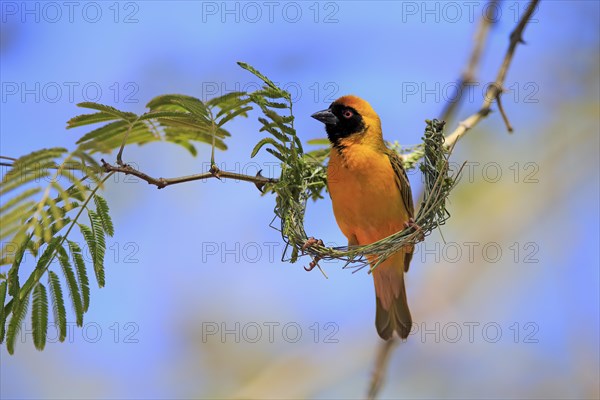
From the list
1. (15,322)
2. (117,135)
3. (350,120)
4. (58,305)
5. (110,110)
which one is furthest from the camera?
(350,120)

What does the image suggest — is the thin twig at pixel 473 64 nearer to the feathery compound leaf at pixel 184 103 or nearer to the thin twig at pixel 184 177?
the thin twig at pixel 184 177

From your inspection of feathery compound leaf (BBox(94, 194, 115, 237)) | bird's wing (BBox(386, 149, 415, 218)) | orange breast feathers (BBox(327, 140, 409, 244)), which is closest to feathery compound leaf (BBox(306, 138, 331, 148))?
orange breast feathers (BBox(327, 140, 409, 244))

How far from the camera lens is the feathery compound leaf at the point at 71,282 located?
2986 mm

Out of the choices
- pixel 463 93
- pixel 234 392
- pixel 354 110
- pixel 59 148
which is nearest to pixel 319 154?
pixel 354 110

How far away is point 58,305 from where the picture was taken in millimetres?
2961

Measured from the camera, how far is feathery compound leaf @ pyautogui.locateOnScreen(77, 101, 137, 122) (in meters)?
2.99

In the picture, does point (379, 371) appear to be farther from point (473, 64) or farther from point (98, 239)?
point (473, 64)

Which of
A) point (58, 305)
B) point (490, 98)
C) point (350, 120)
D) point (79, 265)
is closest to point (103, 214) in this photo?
point (79, 265)

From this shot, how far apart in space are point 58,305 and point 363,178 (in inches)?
73.0

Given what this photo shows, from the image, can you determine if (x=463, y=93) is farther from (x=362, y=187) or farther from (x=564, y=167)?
(x=564, y=167)

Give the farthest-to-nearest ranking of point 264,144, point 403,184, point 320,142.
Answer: point 320,142
point 403,184
point 264,144

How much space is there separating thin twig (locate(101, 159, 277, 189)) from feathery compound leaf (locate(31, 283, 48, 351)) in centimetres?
59

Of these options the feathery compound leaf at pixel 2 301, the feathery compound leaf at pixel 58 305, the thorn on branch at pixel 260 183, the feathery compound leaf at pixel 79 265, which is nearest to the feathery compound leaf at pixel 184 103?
the thorn on branch at pixel 260 183

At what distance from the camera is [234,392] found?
591 cm
